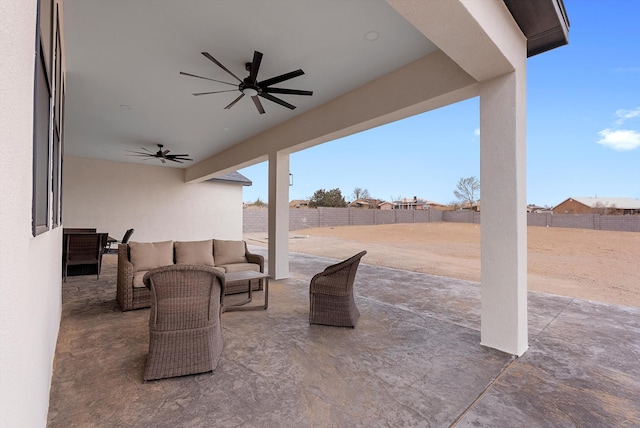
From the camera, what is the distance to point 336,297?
3428 millimetres

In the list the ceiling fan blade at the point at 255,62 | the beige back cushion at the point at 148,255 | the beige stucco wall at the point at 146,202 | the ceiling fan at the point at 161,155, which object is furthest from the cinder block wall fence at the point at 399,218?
the ceiling fan blade at the point at 255,62

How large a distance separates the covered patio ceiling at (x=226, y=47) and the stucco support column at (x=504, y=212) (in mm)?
747

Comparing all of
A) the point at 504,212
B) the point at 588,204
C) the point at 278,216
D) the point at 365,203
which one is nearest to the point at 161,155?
the point at 278,216

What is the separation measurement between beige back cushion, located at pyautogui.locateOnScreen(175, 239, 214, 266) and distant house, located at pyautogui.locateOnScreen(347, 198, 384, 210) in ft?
104

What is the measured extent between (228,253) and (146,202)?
7180 mm

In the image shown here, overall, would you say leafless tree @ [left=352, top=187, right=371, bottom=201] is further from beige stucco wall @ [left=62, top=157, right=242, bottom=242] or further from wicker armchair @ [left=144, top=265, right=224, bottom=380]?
wicker armchair @ [left=144, top=265, right=224, bottom=380]

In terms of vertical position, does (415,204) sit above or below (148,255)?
above

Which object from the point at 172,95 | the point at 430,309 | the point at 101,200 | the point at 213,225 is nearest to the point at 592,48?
the point at 430,309

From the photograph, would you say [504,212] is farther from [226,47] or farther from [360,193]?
[360,193]

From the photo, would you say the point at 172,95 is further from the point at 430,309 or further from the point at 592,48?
the point at 592,48

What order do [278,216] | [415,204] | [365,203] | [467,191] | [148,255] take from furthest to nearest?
[415,204]
[365,203]
[467,191]
[278,216]
[148,255]

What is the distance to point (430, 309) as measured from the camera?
13.8ft

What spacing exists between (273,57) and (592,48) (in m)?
9.76

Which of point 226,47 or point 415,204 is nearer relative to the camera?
point 226,47
